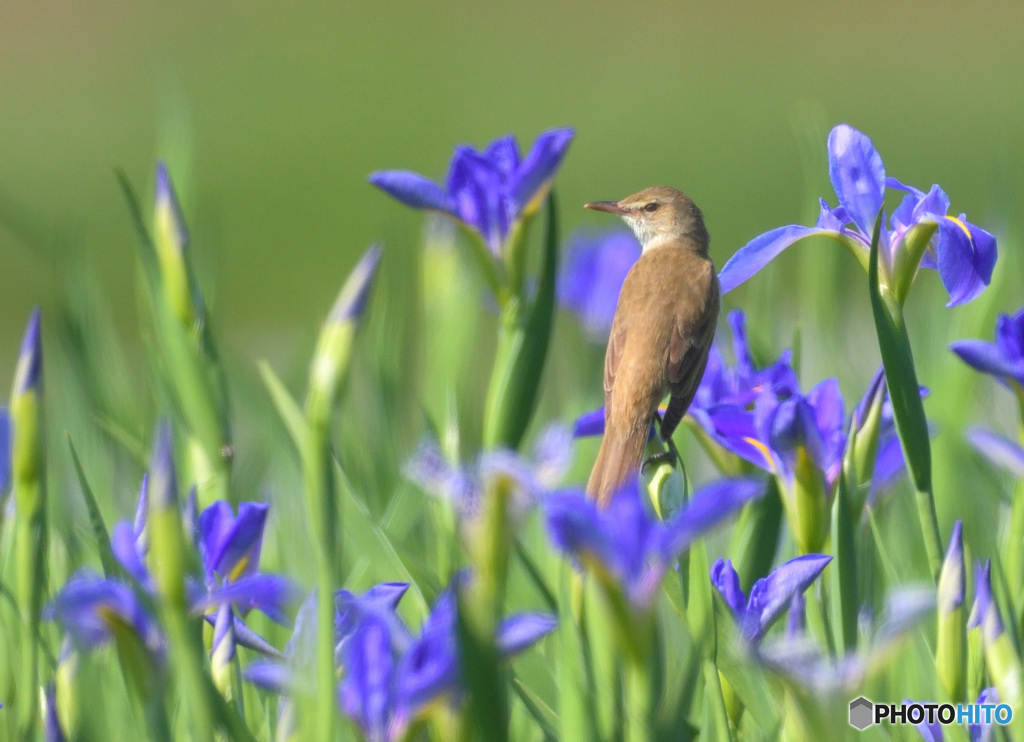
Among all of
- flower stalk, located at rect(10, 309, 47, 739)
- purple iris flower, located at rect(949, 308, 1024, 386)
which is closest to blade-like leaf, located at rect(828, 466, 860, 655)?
purple iris flower, located at rect(949, 308, 1024, 386)

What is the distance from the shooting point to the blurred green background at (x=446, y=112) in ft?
19.7

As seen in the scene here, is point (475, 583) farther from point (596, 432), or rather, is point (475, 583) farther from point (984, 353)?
point (596, 432)

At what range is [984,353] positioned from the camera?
0.73m

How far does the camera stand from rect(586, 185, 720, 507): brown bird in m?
0.92

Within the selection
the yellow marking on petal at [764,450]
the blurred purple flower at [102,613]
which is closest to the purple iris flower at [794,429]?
the yellow marking on petal at [764,450]

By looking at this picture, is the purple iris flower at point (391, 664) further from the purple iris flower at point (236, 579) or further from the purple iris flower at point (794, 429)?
the purple iris flower at point (794, 429)

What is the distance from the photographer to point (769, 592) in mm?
663

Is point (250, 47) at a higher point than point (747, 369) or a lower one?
higher

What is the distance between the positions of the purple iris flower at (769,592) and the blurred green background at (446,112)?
207 centimetres

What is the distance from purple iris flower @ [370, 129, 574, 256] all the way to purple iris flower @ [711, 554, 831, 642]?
0.33m

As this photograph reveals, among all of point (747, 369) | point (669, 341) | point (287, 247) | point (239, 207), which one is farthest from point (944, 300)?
point (239, 207)

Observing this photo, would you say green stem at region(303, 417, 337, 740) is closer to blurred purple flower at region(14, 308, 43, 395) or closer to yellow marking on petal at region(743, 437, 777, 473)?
blurred purple flower at region(14, 308, 43, 395)

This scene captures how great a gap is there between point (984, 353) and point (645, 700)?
0.36m

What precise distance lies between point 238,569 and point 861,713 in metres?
0.36
